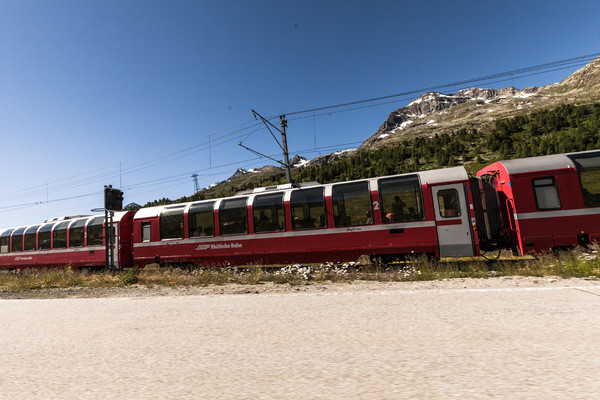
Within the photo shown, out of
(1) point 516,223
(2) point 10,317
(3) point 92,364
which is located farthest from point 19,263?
(1) point 516,223

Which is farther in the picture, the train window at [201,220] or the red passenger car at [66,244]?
the red passenger car at [66,244]

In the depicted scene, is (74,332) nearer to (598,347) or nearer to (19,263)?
(598,347)

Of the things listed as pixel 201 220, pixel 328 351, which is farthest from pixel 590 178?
pixel 201 220

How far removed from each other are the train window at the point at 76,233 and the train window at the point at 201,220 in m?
8.80

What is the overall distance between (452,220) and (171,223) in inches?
483

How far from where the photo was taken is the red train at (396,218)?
9.34m

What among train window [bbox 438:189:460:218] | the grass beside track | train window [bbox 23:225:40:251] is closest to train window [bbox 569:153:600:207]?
the grass beside track

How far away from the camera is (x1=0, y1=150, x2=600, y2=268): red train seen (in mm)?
9344

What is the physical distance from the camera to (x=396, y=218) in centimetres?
1034

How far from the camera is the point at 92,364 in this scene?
8.11 ft

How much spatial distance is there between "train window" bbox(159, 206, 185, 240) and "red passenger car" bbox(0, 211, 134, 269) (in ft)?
13.4

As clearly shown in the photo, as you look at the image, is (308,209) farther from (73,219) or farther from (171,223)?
(73,219)

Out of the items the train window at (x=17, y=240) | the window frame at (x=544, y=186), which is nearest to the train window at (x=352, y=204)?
the window frame at (x=544, y=186)

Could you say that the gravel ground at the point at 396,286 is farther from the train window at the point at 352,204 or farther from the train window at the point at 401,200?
the train window at the point at 352,204
